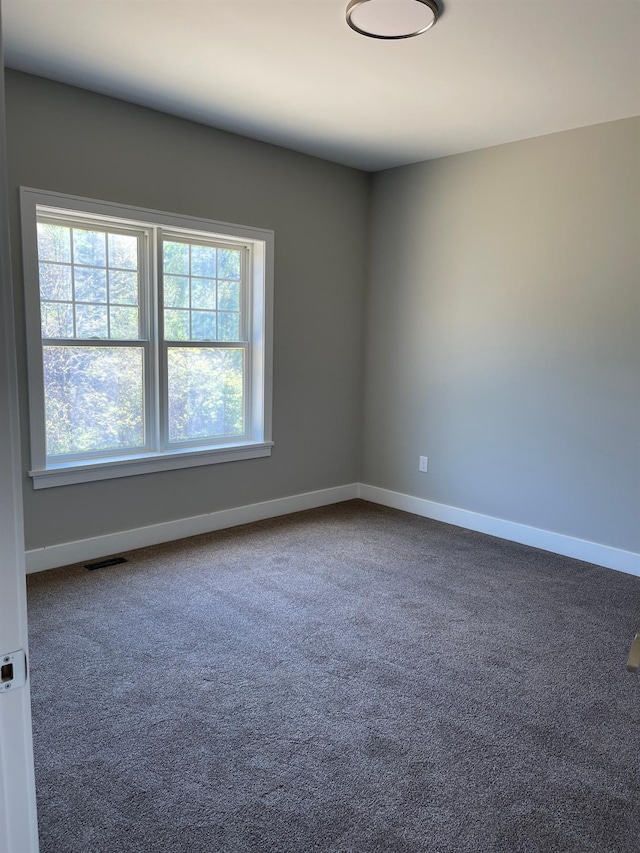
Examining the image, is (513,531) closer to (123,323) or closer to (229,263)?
(229,263)

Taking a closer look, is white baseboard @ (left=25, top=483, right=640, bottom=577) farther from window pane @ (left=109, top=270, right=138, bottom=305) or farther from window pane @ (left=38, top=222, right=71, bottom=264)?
window pane @ (left=38, top=222, right=71, bottom=264)

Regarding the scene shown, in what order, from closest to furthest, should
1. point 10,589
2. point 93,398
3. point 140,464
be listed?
point 10,589 < point 93,398 < point 140,464

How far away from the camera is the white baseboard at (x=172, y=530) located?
3.57 m

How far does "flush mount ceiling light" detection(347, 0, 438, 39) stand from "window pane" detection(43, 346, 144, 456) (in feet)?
7.26

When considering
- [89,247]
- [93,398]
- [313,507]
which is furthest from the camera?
[313,507]

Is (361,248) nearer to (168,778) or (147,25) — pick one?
(147,25)

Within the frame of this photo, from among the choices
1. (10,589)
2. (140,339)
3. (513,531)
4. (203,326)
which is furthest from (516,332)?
(10,589)

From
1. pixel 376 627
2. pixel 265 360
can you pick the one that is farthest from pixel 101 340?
pixel 376 627

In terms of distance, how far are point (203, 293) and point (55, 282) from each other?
1.00 meters

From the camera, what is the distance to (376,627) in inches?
117

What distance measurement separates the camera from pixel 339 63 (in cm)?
294

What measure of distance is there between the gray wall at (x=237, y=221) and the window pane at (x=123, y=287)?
436mm

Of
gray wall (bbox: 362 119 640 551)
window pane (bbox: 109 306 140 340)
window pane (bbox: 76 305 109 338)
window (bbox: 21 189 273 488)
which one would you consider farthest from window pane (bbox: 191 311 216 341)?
gray wall (bbox: 362 119 640 551)

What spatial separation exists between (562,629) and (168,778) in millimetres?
1969
